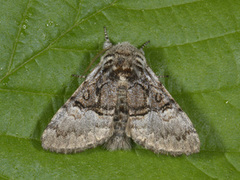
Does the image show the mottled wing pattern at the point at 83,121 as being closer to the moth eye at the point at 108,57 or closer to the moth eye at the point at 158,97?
the moth eye at the point at 108,57

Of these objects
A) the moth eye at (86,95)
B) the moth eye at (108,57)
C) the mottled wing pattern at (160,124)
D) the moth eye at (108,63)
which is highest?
the moth eye at (108,57)

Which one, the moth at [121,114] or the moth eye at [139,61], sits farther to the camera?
the moth eye at [139,61]

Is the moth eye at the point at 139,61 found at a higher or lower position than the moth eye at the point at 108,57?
lower

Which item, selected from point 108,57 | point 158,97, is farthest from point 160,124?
point 108,57

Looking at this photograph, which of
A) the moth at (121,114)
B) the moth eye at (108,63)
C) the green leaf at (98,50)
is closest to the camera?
the green leaf at (98,50)

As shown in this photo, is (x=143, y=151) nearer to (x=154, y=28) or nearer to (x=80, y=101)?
(x=80, y=101)

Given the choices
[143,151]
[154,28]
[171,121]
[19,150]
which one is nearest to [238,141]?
[171,121]

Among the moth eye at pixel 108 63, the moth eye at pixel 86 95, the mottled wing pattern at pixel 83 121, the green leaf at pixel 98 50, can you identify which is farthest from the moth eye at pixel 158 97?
the moth eye at pixel 86 95
